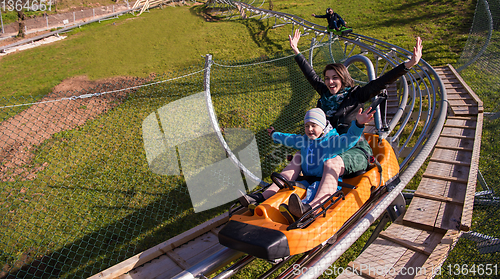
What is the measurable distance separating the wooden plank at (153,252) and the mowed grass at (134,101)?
0.83 m

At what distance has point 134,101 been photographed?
6.06 meters

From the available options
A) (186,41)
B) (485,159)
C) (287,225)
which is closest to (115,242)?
(287,225)

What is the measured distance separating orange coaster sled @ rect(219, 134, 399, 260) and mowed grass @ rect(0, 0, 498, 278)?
1.31m

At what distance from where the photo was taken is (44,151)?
17.0ft

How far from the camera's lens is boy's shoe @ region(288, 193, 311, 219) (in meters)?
1.95

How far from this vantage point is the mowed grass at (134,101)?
3.75m

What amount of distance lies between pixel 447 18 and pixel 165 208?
1174 cm

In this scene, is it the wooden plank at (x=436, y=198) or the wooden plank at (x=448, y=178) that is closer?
the wooden plank at (x=436, y=198)

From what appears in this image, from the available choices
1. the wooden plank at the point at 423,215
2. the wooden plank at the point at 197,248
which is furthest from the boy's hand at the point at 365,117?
the wooden plank at the point at 197,248

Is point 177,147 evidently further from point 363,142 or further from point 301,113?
point 363,142

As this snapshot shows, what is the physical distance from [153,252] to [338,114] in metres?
2.40

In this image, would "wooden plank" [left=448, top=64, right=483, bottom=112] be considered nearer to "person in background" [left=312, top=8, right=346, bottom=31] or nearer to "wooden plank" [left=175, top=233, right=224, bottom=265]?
"person in background" [left=312, top=8, right=346, bottom=31]

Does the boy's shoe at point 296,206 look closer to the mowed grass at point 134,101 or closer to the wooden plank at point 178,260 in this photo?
the wooden plank at point 178,260

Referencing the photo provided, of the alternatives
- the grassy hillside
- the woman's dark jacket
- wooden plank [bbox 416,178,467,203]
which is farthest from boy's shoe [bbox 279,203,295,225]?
the grassy hillside
